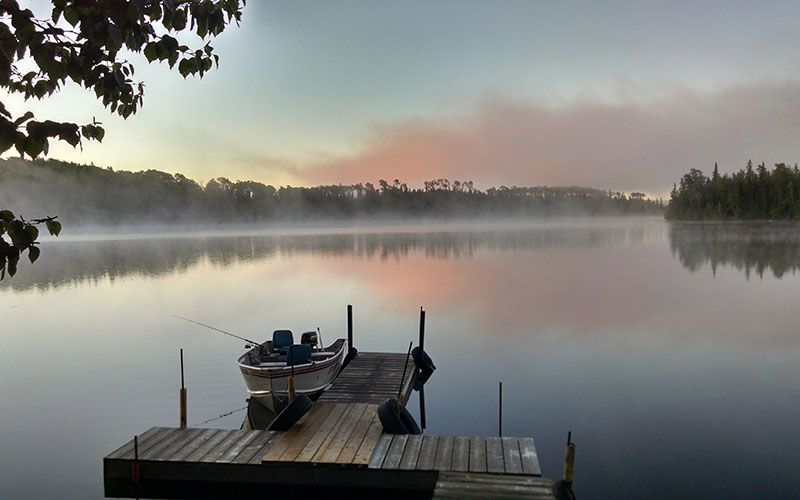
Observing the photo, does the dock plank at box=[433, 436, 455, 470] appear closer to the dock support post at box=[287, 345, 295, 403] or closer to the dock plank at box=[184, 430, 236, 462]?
the dock plank at box=[184, 430, 236, 462]

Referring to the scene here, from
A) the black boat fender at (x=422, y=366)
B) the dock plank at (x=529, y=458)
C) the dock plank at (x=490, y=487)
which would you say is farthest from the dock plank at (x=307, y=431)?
the black boat fender at (x=422, y=366)

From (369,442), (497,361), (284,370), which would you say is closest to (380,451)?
(369,442)

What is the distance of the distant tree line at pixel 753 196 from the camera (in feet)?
513

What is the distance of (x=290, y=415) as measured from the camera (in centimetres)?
1107

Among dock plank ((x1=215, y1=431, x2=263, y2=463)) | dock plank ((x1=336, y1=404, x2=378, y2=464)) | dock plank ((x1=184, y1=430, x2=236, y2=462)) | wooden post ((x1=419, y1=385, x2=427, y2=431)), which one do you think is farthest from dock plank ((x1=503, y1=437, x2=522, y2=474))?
dock plank ((x1=184, y1=430, x2=236, y2=462))

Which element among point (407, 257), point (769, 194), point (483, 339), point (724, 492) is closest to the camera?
point (724, 492)

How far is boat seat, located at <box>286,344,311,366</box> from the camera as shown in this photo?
15188mm

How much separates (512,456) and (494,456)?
306 mm

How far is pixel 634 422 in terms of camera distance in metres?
13.9

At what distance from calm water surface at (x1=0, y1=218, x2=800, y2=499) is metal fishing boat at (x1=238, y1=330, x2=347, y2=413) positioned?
1.14 m

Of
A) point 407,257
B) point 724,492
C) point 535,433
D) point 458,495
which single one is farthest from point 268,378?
point 407,257

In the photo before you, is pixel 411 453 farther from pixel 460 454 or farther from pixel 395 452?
pixel 460 454

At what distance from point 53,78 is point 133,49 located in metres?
0.61

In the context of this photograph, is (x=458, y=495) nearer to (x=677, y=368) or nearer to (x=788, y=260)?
(x=677, y=368)
